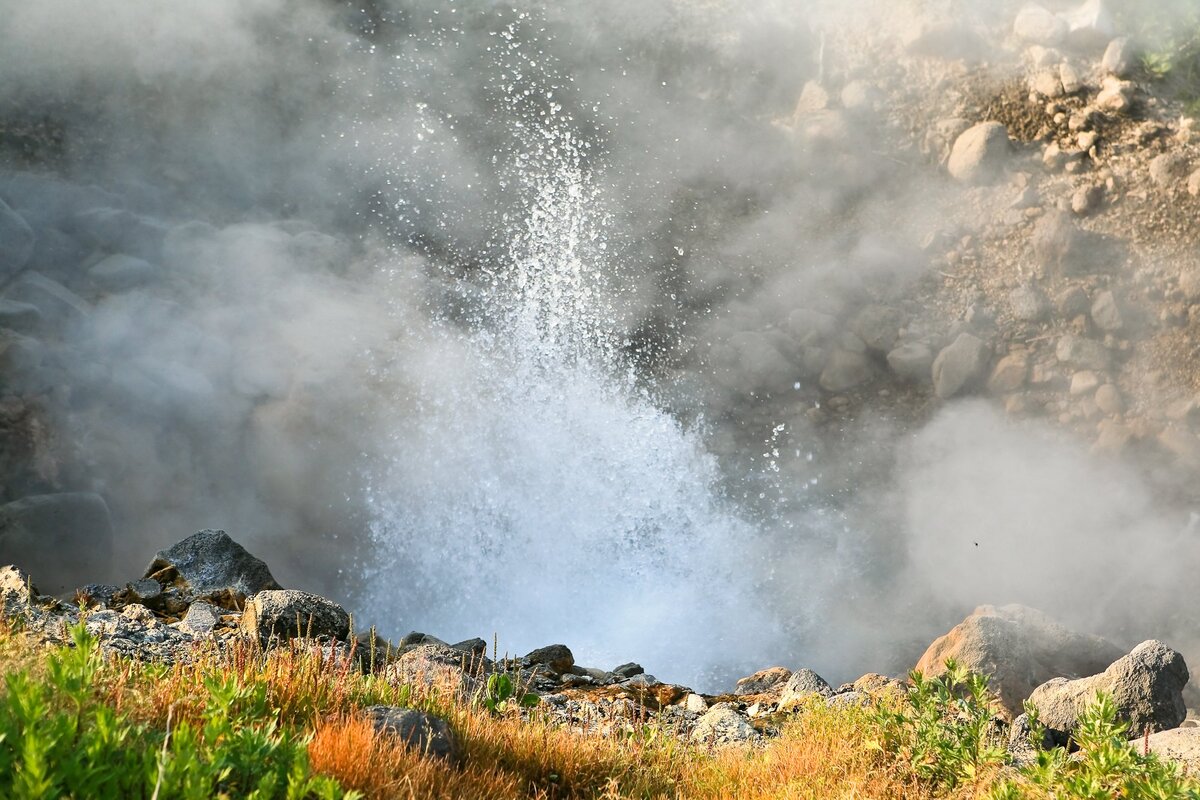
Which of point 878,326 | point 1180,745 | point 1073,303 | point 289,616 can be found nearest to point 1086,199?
point 1073,303

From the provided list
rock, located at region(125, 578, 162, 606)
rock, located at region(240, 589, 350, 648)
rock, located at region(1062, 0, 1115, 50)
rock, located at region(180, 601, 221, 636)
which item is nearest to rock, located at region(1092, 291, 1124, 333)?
rock, located at region(1062, 0, 1115, 50)

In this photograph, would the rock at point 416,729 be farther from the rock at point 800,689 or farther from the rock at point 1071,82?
the rock at point 1071,82

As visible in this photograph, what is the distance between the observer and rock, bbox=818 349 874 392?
7.99 meters

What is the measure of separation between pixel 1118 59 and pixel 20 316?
8982mm

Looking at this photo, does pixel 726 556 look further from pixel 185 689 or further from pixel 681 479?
pixel 185 689

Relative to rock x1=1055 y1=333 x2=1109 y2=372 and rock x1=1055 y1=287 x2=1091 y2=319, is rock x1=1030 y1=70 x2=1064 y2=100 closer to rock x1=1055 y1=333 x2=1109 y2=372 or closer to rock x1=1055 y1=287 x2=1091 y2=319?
rock x1=1055 y1=287 x2=1091 y2=319

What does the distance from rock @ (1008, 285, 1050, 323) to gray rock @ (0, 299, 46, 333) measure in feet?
23.2

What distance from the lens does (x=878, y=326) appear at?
812cm

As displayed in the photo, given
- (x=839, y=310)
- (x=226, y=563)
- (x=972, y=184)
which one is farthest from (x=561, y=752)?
(x=972, y=184)

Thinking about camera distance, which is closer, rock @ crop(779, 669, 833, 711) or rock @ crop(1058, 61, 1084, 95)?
rock @ crop(779, 669, 833, 711)

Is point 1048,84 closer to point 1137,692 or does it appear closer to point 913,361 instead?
point 913,361

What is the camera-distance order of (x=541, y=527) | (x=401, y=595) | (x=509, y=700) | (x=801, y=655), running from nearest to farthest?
(x=509, y=700) → (x=801, y=655) → (x=401, y=595) → (x=541, y=527)

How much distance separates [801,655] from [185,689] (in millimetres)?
4445

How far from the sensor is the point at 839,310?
327 inches
